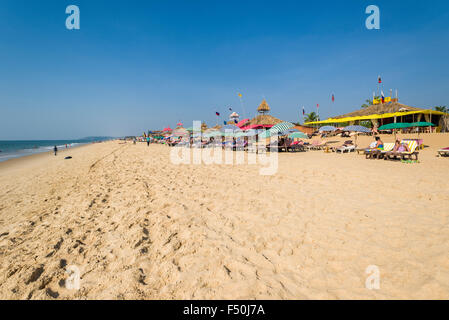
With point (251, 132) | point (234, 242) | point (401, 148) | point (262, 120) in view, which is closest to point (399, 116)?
point (262, 120)

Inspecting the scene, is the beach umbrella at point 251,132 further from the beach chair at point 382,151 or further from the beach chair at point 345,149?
the beach chair at point 382,151

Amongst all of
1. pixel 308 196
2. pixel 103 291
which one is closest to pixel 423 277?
pixel 308 196

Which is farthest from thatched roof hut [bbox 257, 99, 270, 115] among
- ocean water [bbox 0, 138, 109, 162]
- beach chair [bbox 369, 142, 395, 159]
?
ocean water [bbox 0, 138, 109, 162]

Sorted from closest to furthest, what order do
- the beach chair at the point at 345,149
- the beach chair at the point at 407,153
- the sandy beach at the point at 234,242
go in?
the sandy beach at the point at 234,242
the beach chair at the point at 407,153
the beach chair at the point at 345,149

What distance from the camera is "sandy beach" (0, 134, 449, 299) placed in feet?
6.64

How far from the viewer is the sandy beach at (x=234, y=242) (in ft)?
6.64

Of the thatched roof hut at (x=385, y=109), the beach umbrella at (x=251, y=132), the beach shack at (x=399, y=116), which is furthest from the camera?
the thatched roof hut at (x=385, y=109)

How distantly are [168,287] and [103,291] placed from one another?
69 centimetres

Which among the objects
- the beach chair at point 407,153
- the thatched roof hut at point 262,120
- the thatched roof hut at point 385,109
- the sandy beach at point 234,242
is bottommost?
the sandy beach at point 234,242

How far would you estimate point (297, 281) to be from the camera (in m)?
2.07

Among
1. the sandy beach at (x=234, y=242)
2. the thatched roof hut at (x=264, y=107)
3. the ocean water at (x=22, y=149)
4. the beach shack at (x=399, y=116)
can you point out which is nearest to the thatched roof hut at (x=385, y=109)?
the beach shack at (x=399, y=116)

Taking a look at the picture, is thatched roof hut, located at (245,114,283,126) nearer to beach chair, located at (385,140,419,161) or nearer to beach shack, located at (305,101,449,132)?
beach shack, located at (305,101,449,132)

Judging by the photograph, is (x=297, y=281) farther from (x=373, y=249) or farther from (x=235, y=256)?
(x=373, y=249)
